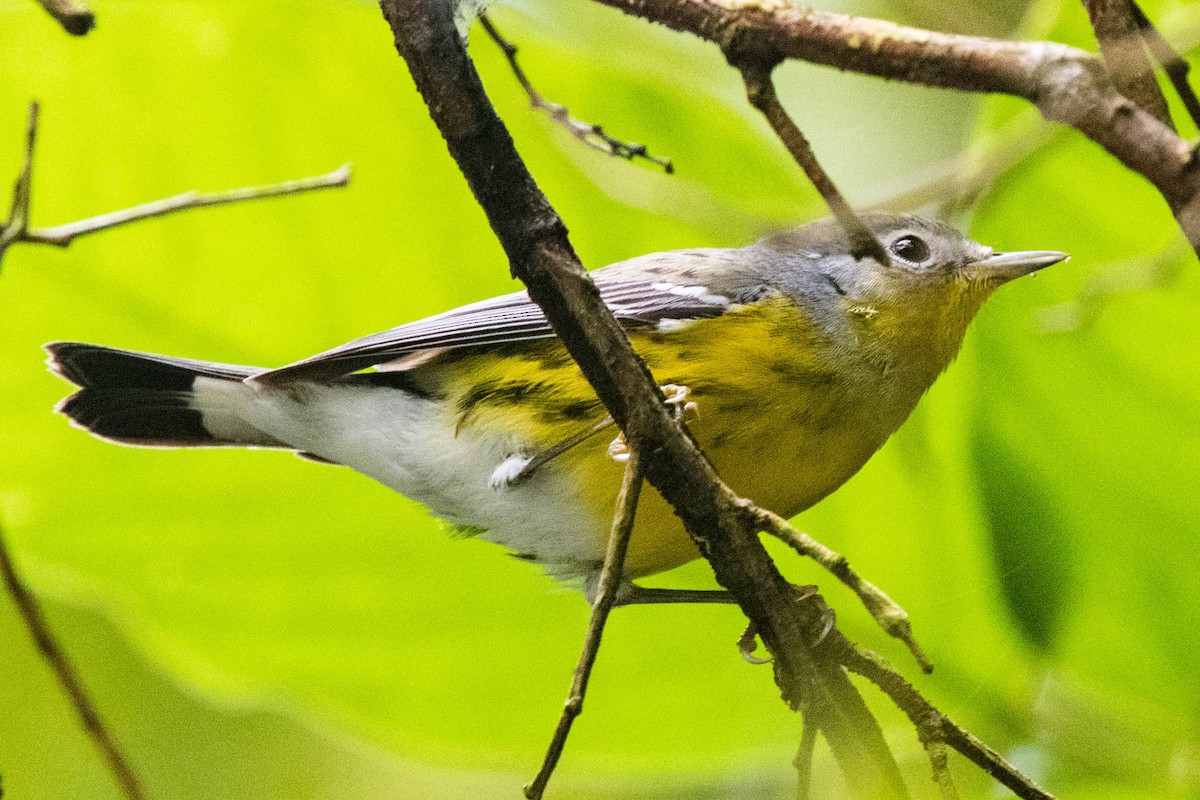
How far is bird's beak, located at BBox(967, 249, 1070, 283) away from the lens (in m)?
2.25

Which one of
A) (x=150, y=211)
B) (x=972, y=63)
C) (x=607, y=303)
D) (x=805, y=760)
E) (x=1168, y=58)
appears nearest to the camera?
(x=972, y=63)

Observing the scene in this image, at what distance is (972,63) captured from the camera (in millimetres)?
891

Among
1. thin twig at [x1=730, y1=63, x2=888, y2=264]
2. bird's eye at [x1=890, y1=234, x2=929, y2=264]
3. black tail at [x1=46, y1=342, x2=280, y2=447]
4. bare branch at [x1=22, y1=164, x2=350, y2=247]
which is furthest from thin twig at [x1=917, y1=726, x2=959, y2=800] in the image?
black tail at [x1=46, y1=342, x2=280, y2=447]

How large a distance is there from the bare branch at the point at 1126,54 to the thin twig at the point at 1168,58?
2 centimetres

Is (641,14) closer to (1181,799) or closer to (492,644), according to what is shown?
(1181,799)

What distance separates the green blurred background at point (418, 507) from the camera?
2211 mm

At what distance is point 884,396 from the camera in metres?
2.41

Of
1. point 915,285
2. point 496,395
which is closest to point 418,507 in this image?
point 496,395

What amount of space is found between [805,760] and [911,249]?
5.08ft

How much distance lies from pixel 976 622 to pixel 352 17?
5.75 feet

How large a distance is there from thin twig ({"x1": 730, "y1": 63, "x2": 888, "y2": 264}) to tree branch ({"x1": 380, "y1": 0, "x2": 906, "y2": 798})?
0.22 m

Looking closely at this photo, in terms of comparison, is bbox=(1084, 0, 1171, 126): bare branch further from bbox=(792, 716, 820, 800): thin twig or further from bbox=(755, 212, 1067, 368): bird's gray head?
bbox=(755, 212, 1067, 368): bird's gray head

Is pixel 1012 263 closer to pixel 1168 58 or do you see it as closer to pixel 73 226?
pixel 1168 58

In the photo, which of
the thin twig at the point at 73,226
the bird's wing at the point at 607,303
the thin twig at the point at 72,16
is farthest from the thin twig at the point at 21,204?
the bird's wing at the point at 607,303
